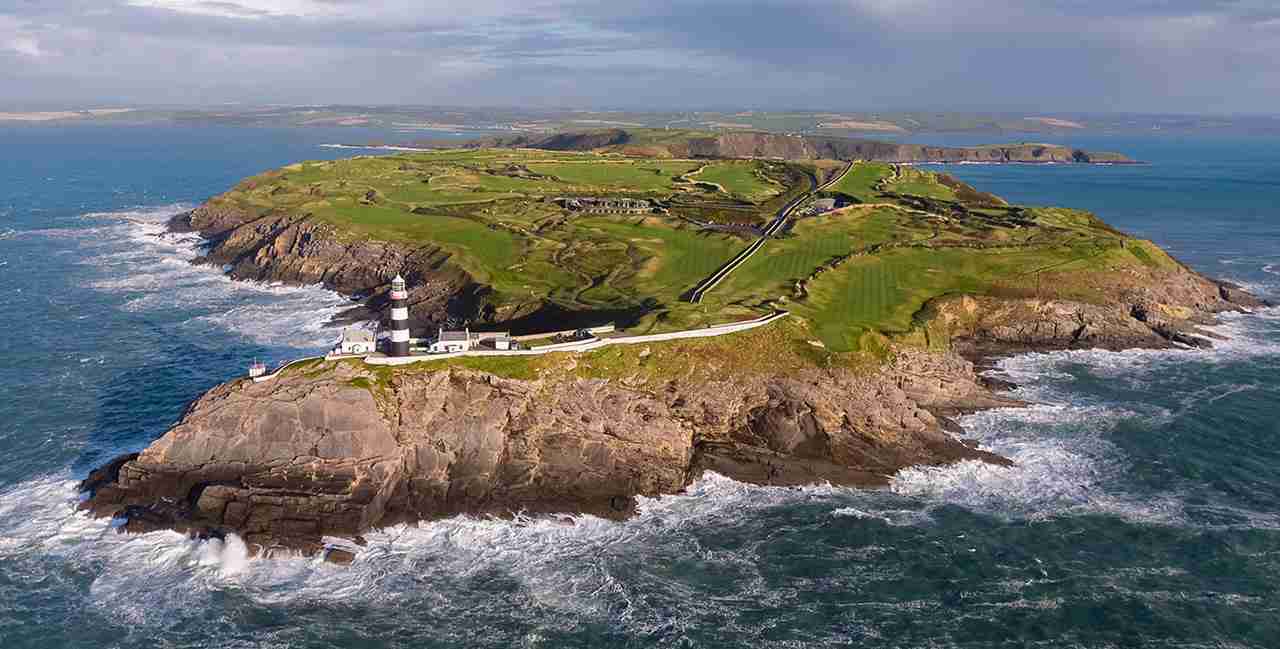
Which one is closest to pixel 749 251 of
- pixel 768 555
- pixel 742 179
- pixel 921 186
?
pixel 768 555

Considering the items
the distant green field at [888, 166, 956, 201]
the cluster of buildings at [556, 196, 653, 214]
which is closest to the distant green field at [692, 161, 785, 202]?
the cluster of buildings at [556, 196, 653, 214]

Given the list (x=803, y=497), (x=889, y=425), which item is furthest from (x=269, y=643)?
(x=889, y=425)

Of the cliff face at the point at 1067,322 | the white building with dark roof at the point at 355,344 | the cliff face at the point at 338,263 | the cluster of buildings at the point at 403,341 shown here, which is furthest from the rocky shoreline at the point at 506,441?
the cliff face at the point at 338,263

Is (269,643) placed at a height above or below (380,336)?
below

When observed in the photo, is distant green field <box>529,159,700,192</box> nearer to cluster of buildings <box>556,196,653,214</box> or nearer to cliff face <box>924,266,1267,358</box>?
cluster of buildings <box>556,196,653,214</box>

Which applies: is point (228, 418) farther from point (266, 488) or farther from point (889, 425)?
point (889, 425)
